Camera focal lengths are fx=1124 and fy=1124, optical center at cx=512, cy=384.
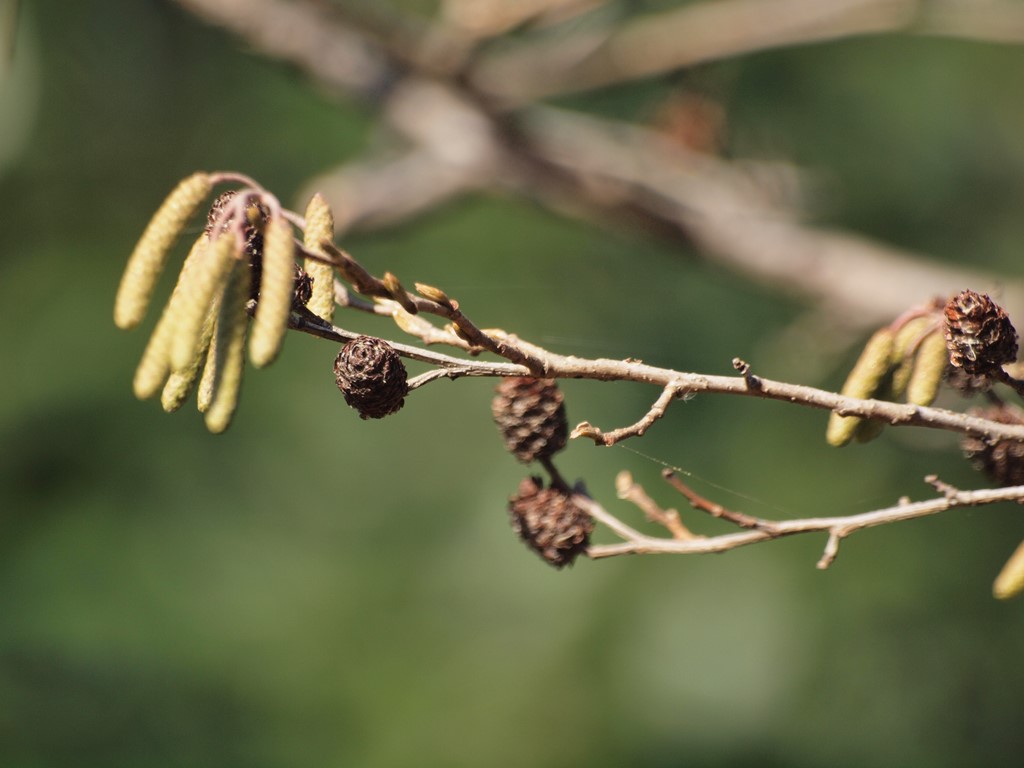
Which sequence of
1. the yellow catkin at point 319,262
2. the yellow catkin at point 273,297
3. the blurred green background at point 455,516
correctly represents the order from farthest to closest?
the blurred green background at point 455,516 → the yellow catkin at point 319,262 → the yellow catkin at point 273,297

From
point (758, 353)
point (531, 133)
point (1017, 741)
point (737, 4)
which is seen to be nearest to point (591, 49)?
point (531, 133)

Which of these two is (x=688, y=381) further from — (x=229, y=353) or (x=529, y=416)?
(x=229, y=353)

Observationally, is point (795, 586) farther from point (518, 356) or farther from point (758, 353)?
point (518, 356)

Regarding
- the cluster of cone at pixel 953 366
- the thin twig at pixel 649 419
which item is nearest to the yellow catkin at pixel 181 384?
the thin twig at pixel 649 419

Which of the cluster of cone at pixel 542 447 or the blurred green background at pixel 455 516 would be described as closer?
the cluster of cone at pixel 542 447

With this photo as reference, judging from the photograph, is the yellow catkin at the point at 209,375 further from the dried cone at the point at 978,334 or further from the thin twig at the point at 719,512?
the dried cone at the point at 978,334

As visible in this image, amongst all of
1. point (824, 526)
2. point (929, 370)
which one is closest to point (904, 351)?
point (929, 370)
